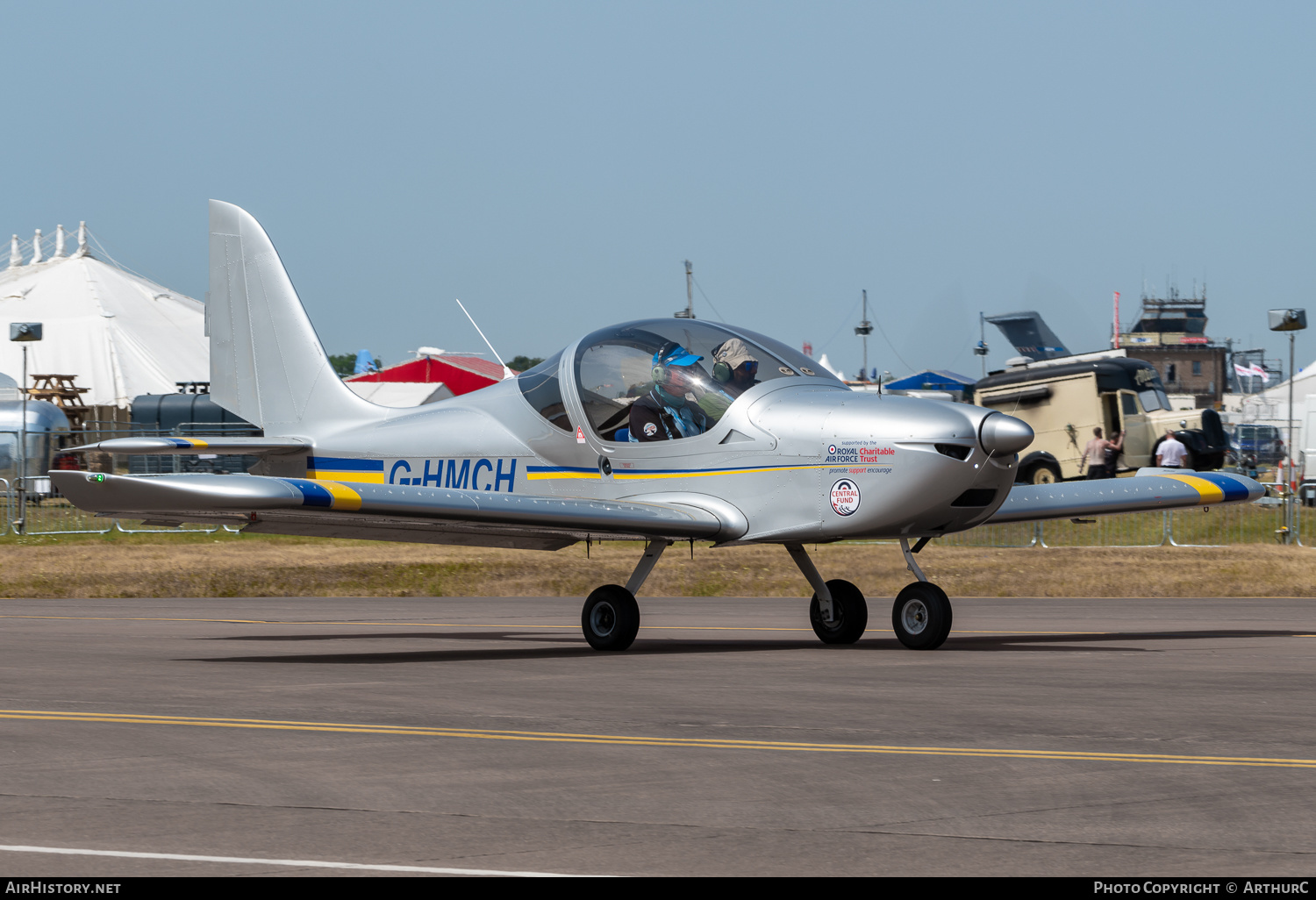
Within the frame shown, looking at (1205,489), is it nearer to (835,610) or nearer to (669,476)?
(835,610)

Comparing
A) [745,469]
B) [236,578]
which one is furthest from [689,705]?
[236,578]

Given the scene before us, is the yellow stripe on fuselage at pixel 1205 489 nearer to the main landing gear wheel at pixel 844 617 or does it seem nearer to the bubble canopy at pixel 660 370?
the main landing gear wheel at pixel 844 617

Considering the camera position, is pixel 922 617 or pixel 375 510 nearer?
pixel 375 510

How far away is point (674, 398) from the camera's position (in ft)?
41.4

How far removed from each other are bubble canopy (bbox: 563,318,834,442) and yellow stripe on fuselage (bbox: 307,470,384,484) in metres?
2.79

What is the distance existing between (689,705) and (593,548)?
1736 centimetres

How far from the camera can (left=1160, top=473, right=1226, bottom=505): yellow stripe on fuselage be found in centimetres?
1370

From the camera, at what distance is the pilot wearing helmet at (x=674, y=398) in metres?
12.5

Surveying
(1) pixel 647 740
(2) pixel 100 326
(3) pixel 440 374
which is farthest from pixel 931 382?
(1) pixel 647 740

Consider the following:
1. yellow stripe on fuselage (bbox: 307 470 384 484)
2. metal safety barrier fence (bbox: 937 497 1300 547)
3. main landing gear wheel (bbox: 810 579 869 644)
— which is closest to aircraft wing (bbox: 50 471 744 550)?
main landing gear wheel (bbox: 810 579 869 644)

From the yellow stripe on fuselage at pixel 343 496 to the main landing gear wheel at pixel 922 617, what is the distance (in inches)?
166

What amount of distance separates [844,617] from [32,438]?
37458 mm

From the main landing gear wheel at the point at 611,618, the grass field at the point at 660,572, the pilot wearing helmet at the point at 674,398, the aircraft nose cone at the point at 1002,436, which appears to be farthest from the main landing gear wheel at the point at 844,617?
the grass field at the point at 660,572

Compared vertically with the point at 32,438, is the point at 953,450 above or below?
below
